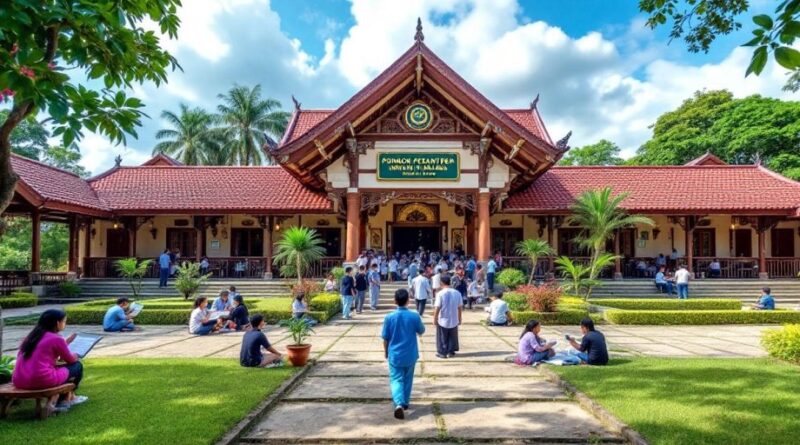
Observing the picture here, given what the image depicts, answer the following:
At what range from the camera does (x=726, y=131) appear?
3180 centimetres

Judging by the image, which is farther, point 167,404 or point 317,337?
point 317,337

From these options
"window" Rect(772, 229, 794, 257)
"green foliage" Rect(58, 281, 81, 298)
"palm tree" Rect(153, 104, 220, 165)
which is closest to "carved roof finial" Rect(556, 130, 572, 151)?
"window" Rect(772, 229, 794, 257)

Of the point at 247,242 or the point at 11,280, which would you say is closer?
the point at 11,280

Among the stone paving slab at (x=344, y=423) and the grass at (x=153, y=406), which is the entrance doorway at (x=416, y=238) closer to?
the grass at (x=153, y=406)

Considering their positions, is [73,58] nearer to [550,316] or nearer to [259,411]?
[259,411]

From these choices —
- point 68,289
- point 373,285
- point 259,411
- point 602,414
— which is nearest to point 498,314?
point 373,285

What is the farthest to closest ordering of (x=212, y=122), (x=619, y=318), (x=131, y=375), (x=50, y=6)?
(x=212, y=122) → (x=619, y=318) → (x=131, y=375) → (x=50, y=6)

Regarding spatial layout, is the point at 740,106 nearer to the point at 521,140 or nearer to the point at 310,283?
the point at 521,140

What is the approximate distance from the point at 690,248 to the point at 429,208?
34.5ft

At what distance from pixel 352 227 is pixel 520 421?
1248cm

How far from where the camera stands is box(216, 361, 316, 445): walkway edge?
4.11 m

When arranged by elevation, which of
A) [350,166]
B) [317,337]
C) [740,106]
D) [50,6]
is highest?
[740,106]

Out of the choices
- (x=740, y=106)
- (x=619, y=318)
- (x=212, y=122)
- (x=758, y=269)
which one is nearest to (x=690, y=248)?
(x=758, y=269)

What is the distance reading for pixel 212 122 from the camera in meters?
38.8
